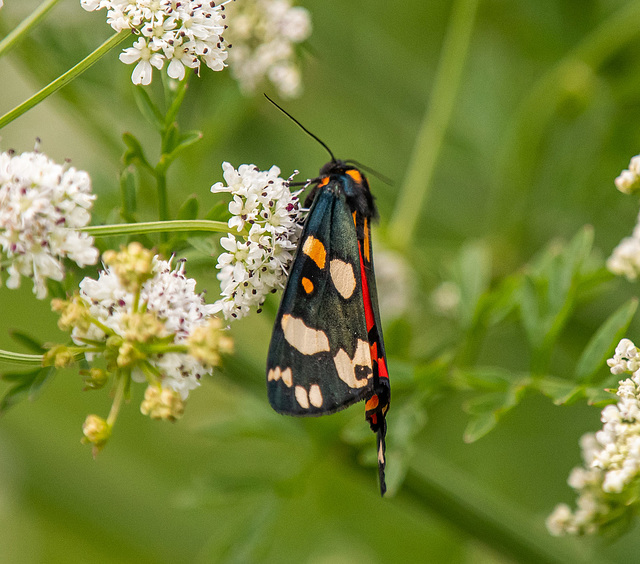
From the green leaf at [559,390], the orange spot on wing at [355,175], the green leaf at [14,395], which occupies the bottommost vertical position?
the green leaf at [14,395]

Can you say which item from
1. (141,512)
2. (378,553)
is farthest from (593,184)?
(141,512)

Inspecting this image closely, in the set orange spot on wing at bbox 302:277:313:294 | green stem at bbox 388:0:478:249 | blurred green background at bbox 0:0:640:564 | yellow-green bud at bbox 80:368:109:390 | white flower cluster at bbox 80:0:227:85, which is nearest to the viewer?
yellow-green bud at bbox 80:368:109:390

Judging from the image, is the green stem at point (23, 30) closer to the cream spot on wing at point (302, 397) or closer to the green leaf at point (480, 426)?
the cream spot on wing at point (302, 397)

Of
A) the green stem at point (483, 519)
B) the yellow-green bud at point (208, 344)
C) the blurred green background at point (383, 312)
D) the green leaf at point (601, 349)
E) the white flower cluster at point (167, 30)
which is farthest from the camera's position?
the blurred green background at point (383, 312)

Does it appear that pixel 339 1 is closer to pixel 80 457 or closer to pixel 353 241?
pixel 353 241

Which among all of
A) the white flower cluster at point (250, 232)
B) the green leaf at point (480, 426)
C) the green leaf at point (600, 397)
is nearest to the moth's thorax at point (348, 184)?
the white flower cluster at point (250, 232)

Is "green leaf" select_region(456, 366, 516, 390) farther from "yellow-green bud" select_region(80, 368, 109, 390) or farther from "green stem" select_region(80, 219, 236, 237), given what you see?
"yellow-green bud" select_region(80, 368, 109, 390)

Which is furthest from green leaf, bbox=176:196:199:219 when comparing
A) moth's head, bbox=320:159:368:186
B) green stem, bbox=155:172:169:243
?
moth's head, bbox=320:159:368:186
